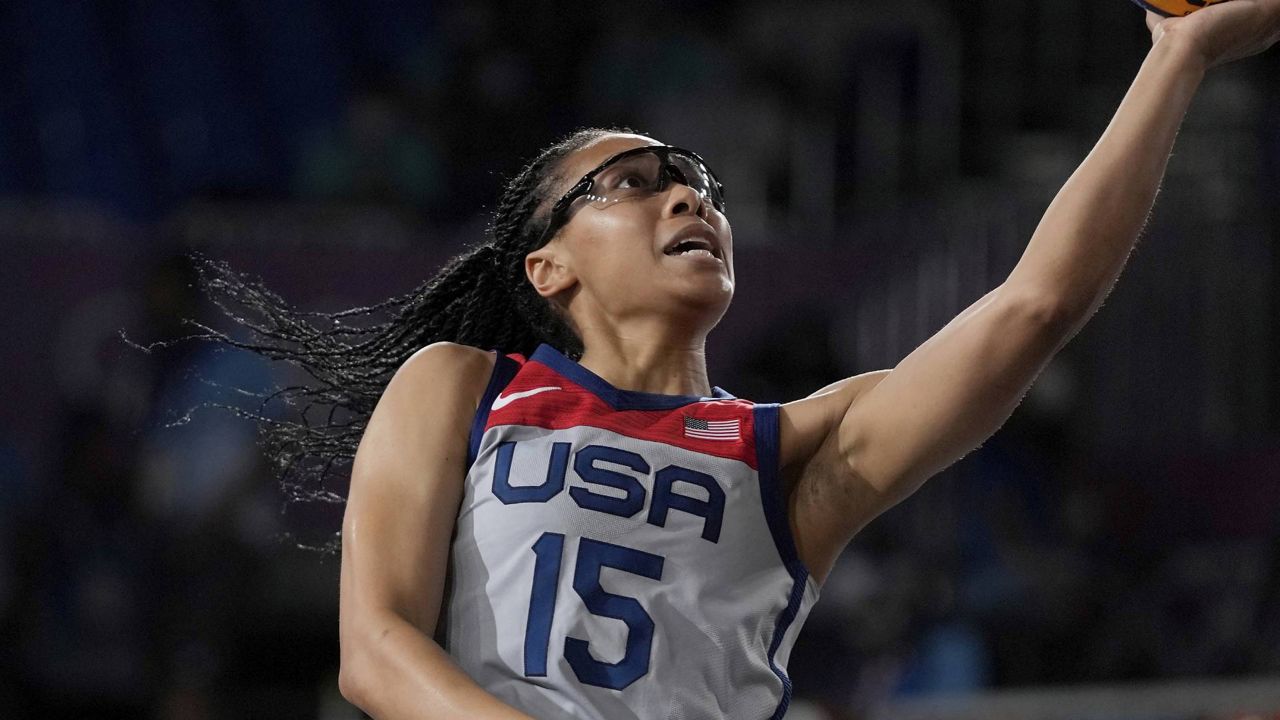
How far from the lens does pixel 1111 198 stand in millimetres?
2291

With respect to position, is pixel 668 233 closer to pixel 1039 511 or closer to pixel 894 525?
pixel 894 525

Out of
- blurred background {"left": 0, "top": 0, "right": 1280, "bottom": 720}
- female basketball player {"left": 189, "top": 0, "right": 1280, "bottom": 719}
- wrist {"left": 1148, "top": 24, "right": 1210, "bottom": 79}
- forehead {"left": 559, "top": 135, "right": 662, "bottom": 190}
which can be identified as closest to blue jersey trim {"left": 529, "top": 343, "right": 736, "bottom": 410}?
female basketball player {"left": 189, "top": 0, "right": 1280, "bottom": 719}

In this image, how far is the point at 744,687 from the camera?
8.19 ft

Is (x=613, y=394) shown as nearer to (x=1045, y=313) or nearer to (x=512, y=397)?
(x=512, y=397)

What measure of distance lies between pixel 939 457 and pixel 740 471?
0.33 metres

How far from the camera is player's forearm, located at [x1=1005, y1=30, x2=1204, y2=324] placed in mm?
2295

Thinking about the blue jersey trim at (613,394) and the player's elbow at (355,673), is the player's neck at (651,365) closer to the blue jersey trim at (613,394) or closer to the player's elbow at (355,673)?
the blue jersey trim at (613,394)

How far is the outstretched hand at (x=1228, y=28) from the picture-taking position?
92.0 inches

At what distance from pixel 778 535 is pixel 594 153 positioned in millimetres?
843

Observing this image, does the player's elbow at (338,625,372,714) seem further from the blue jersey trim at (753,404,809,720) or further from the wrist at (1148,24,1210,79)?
the wrist at (1148,24,1210,79)

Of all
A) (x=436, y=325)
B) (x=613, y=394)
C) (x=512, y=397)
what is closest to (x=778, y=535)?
(x=613, y=394)

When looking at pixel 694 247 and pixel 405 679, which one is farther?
pixel 694 247

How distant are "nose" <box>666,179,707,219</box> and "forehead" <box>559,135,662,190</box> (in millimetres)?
149

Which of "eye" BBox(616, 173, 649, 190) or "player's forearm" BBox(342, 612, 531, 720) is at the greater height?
"eye" BBox(616, 173, 649, 190)
